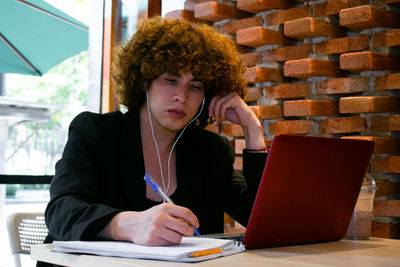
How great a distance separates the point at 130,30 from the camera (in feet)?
11.8

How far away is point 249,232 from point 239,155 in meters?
1.44

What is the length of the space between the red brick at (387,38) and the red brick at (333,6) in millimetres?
177

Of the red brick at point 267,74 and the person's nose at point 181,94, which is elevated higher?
the red brick at point 267,74

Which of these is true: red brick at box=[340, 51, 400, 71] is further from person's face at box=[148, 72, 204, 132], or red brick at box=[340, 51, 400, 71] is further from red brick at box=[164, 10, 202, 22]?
red brick at box=[164, 10, 202, 22]

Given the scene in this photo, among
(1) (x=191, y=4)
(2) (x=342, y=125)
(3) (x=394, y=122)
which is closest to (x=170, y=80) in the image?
(2) (x=342, y=125)

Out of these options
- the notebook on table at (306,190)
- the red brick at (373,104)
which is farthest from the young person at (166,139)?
the red brick at (373,104)

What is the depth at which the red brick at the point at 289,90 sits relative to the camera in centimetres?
250

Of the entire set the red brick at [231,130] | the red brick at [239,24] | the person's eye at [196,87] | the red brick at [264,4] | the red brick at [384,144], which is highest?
the red brick at [264,4]

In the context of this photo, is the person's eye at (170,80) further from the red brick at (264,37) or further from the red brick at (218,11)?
the red brick at (218,11)

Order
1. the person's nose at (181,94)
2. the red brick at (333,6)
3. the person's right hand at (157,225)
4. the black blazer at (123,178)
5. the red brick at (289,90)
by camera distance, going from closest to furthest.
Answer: the person's right hand at (157,225) → the black blazer at (123,178) → the person's nose at (181,94) → the red brick at (333,6) → the red brick at (289,90)

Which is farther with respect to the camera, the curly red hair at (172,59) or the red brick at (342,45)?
the red brick at (342,45)

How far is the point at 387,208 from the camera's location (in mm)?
2207

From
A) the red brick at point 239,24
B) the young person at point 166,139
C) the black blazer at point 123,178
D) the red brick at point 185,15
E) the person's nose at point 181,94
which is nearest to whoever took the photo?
the black blazer at point 123,178

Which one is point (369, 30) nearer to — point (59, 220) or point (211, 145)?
point (211, 145)
